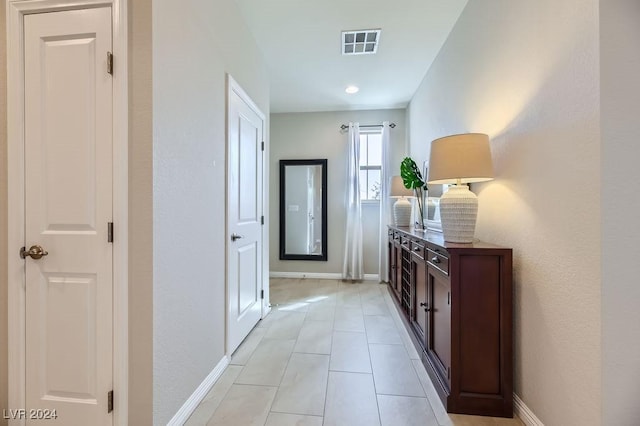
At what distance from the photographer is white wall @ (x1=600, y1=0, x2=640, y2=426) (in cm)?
111

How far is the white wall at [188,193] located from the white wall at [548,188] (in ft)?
6.11

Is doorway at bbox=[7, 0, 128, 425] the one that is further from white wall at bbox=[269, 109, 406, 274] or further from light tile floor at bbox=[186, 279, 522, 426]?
white wall at bbox=[269, 109, 406, 274]

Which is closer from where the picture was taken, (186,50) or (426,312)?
(186,50)

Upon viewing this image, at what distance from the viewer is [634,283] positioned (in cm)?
111

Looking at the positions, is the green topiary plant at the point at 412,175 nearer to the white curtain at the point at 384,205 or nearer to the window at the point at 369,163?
the white curtain at the point at 384,205

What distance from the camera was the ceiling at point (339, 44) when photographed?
2.39 m

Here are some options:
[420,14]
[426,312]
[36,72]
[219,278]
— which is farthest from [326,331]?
[420,14]

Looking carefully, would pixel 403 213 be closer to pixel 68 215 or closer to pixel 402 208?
pixel 402 208

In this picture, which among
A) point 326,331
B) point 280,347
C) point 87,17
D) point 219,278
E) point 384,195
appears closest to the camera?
point 87,17

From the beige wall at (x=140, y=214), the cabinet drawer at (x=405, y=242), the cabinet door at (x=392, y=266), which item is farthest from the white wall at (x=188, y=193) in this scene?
the cabinet door at (x=392, y=266)

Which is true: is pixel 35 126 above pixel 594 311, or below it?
above

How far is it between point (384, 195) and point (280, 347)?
9.46 ft

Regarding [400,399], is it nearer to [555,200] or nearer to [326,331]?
[326,331]

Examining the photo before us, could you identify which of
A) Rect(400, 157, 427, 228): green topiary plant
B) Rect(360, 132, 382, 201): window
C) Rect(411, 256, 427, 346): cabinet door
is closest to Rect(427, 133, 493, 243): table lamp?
Rect(411, 256, 427, 346): cabinet door
